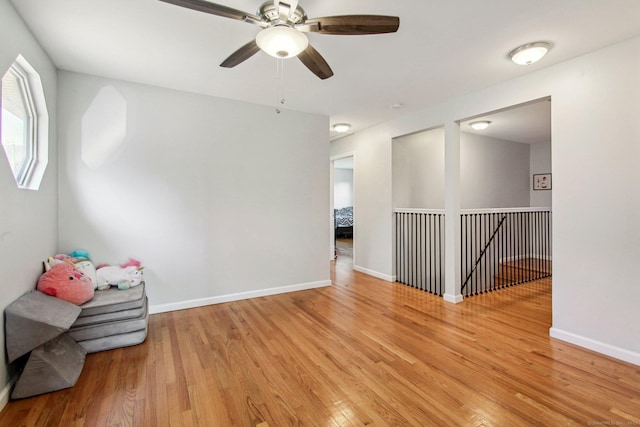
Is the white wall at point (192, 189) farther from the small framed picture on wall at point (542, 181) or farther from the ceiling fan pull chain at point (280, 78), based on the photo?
the small framed picture on wall at point (542, 181)

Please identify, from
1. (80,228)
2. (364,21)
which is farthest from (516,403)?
(80,228)

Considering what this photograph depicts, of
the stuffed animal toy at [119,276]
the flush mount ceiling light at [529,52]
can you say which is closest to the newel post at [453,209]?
the flush mount ceiling light at [529,52]

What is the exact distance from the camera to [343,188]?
11.7 meters

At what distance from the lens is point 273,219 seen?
405 centimetres

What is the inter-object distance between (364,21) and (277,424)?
236 centimetres

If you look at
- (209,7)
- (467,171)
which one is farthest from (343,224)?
(209,7)

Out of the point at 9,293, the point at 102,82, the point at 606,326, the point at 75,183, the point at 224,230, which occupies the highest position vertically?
the point at 102,82

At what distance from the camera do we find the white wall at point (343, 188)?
1158 cm

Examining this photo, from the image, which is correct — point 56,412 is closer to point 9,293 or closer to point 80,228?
point 9,293

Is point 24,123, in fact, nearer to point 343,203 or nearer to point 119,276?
point 119,276

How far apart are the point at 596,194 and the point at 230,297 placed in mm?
3912

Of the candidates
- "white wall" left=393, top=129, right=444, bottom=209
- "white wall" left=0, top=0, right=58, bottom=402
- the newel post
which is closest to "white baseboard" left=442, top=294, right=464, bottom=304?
the newel post

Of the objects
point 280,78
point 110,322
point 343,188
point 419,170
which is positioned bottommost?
point 110,322

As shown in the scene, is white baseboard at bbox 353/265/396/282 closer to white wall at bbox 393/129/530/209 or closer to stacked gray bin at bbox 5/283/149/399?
white wall at bbox 393/129/530/209
